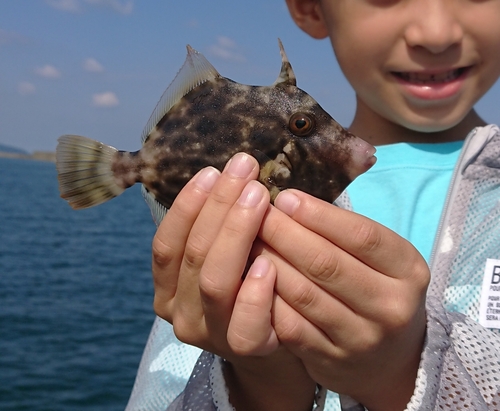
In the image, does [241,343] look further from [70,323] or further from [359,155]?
[70,323]

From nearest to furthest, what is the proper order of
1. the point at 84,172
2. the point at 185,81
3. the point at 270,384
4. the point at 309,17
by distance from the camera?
the point at 185,81
the point at 84,172
the point at 270,384
the point at 309,17

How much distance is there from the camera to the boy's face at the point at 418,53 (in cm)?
285

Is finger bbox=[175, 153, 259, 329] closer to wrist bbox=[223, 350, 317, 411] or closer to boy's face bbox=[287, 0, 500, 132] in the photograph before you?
wrist bbox=[223, 350, 317, 411]

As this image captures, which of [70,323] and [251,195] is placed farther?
[70,323]

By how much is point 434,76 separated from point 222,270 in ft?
6.34

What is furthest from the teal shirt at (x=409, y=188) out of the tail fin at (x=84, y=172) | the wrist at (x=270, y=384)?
the tail fin at (x=84, y=172)

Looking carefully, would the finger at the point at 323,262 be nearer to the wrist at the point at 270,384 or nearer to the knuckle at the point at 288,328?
the knuckle at the point at 288,328

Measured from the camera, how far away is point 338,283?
1.76 metres

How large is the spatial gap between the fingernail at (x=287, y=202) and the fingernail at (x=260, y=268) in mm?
173

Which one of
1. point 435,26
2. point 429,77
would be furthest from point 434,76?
point 435,26

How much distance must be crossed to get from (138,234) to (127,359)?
32.6 meters

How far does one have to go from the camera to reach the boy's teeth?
3.04 meters

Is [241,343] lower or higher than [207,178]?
lower

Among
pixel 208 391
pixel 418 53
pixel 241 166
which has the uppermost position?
pixel 418 53
